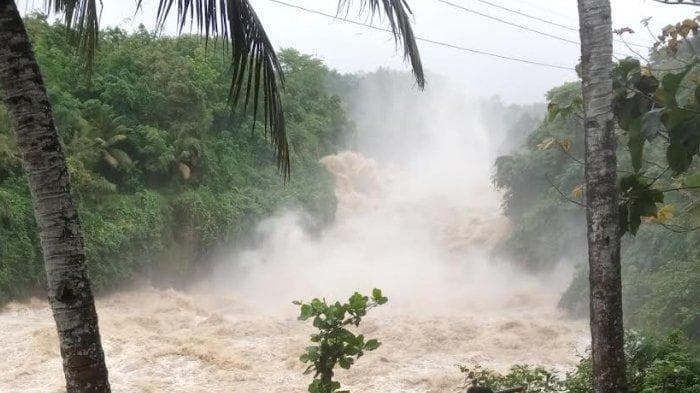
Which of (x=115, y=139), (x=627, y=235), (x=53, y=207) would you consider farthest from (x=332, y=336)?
(x=115, y=139)

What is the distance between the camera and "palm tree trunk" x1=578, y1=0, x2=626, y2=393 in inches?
135

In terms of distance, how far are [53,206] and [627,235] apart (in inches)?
608

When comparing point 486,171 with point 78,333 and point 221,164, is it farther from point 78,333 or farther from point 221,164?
point 78,333

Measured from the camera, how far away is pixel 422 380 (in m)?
11.6

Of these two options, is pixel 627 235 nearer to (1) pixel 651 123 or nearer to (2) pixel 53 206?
(1) pixel 651 123

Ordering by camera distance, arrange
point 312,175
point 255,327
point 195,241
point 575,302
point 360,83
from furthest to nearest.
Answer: point 360,83
point 312,175
point 195,241
point 575,302
point 255,327

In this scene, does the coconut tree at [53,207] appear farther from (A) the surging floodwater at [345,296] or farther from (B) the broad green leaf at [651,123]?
(A) the surging floodwater at [345,296]

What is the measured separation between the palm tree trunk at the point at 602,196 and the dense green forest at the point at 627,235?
1.20 ft

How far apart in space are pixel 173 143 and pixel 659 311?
1368 cm

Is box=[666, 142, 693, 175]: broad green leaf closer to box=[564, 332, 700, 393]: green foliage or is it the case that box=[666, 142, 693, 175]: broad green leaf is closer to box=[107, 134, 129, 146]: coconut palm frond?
box=[564, 332, 700, 393]: green foliage

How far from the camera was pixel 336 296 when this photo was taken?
19438 millimetres

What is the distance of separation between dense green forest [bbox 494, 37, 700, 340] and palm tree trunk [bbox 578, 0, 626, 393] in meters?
0.37

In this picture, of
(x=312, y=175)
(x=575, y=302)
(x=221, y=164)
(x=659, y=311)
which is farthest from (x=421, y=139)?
(x=659, y=311)

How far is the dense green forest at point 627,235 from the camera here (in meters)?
6.02
